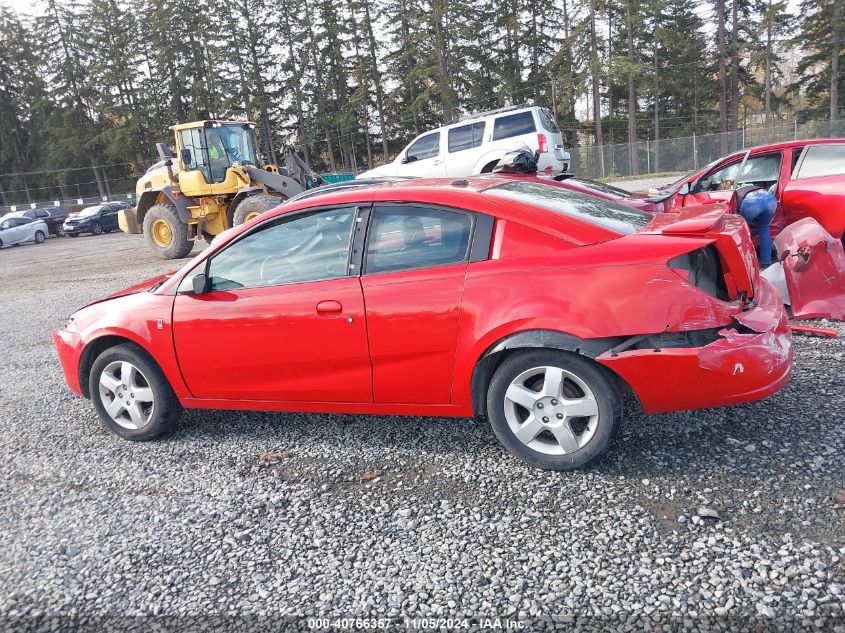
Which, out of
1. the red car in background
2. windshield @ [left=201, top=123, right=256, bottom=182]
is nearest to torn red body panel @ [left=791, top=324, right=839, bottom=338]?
the red car in background

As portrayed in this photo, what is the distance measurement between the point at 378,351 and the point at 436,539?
41.3 inches

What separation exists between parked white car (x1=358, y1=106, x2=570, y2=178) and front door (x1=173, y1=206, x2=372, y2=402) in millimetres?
11321

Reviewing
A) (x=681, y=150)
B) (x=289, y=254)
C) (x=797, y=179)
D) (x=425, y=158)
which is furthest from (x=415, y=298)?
(x=681, y=150)

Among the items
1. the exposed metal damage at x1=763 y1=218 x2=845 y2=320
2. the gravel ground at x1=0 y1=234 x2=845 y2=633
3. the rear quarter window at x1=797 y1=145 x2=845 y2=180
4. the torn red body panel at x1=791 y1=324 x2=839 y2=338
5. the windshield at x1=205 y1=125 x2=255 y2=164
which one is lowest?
the torn red body panel at x1=791 y1=324 x2=839 y2=338

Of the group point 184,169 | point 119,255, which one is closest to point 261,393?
point 184,169

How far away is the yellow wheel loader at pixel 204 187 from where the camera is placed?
544 inches

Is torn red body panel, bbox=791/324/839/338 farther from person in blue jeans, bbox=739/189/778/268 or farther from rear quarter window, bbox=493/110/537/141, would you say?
rear quarter window, bbox=493/110/537/141

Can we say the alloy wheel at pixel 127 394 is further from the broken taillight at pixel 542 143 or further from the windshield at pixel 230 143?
the broken taillight at pixel 542 143

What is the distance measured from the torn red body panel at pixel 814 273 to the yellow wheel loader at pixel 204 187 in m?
10.5

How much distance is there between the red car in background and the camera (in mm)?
6168

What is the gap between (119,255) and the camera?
1773 centimetres

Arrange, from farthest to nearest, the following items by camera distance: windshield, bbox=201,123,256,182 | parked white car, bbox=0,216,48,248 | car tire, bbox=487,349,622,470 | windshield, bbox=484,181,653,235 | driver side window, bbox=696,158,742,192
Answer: parked white car, bbox=0,216,48,248 < windshield, bbox=201,123,256,182 < driver side window, bbox=696,158,742,192 < windshield, bbox=484,181,653,235 < car tire, bbox=487,349,622,470

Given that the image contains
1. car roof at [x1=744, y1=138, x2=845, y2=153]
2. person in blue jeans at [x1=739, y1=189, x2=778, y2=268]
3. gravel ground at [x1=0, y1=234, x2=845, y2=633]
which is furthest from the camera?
car roof at [x1=744, y1=138, x2=845, y2=153]

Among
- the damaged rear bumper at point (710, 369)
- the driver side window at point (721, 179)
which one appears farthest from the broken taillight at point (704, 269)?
the driver side window at point (721, 179)
